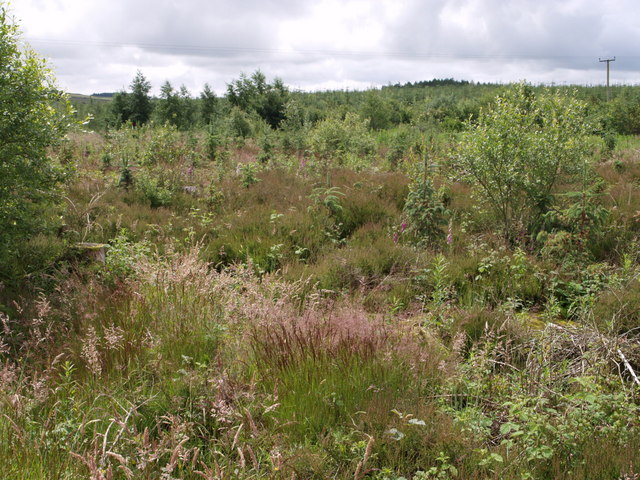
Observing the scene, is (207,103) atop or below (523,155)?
atop

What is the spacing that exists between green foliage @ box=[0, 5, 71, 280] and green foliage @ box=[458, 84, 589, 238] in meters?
6.15

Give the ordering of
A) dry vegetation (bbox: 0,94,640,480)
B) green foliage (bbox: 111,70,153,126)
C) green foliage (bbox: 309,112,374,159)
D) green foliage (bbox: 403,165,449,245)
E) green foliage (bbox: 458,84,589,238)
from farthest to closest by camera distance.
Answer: green foliage (bbox: 111,70,153,126) → green foliage (bbox: 309,112,374,159) → green foliage (bbox: 458,84,589,238) → green foliage (bbox: 403,165,449,245) → dry vegetation (bbox: 0,94,640,480)

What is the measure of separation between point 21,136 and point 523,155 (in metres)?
6.99

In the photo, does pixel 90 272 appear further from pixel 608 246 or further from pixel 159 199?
pixel 608 246

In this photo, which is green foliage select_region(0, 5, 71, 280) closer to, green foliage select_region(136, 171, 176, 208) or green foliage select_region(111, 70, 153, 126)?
green foliage select_region(136, 171, 176, 208)

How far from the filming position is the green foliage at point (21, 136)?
4.99 metres

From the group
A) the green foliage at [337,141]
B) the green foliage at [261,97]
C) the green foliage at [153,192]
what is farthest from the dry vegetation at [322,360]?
the green foliage at [261,97]

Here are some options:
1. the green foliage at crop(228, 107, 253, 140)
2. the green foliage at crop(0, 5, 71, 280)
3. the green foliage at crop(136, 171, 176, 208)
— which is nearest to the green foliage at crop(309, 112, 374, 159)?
the green foliage at crop(136, 171, 176, 208)

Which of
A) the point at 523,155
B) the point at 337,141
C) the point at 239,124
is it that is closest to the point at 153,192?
the point at 523,155

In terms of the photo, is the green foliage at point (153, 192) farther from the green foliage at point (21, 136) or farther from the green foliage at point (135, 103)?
the green foliage at point (135, 103)

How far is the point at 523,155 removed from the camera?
25.4 ft

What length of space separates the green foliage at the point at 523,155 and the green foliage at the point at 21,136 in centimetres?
615

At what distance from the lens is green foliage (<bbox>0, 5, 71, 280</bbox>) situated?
4.99m

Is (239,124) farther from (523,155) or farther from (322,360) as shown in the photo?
(322,360)
